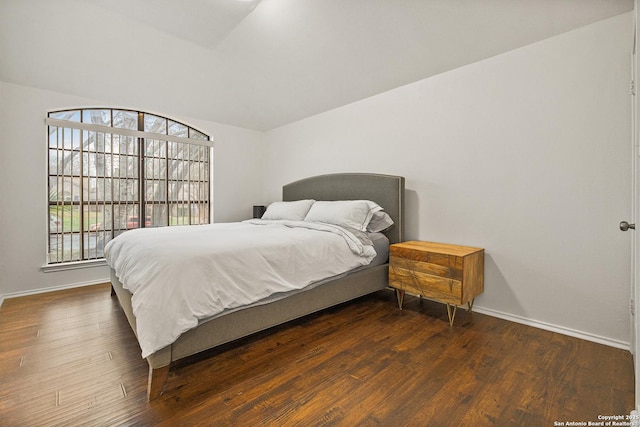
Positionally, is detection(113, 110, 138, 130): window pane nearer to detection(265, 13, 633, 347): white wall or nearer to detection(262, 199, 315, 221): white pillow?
detection(262, 199, 315, 221): white pillow

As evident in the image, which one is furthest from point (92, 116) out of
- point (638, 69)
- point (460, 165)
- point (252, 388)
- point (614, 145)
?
point (614, 145)

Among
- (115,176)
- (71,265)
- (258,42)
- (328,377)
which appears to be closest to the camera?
(328,377)

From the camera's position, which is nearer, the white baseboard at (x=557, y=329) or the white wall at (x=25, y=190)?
the white baseboard at (x=557, y=329)

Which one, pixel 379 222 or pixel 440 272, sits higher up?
pixel 379 222

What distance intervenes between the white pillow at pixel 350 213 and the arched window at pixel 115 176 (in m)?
2.43

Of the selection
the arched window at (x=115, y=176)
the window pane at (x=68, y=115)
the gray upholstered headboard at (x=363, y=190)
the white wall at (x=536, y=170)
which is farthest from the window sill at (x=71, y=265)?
the white wall at (x=536, y=170)

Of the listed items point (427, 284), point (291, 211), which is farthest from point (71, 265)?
point (427, 284)

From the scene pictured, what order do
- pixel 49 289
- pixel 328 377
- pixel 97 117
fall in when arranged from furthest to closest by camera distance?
pixel 97 117 < pixel 49 289 < pixel 328 377

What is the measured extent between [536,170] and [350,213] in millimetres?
1627

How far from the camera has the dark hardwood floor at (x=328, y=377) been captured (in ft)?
4.62

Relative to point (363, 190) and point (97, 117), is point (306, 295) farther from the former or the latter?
point (97, 117)

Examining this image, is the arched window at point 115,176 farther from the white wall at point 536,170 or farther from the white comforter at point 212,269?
the white wall at point 536,170

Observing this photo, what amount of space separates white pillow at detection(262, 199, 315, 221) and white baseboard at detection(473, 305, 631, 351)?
6.90 ft

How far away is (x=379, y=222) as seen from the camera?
325cm
